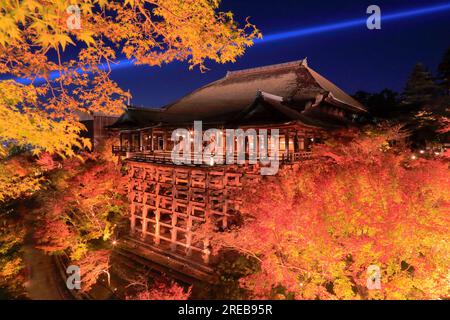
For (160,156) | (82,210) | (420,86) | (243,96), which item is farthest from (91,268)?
(420,86)

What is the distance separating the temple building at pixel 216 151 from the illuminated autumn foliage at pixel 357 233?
3.88 metres

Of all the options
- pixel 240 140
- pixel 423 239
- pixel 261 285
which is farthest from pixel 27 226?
pixel 423 239

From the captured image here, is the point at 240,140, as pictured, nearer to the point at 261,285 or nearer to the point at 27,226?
the point at 261,285

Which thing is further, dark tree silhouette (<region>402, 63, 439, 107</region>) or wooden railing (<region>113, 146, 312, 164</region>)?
dark tree silhouette (<region>402, 63, 439, 107</region>)

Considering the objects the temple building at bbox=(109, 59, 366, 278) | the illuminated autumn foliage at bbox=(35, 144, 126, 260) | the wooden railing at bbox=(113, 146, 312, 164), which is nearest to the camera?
the wooden railing at bbox=(113, 146, 312, 164)

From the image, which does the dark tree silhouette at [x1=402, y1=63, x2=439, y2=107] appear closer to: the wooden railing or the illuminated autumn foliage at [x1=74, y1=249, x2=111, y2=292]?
the wooden railing

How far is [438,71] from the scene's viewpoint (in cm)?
2677

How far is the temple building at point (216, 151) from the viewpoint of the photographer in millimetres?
14086

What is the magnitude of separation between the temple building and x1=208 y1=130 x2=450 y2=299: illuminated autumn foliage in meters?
3.88

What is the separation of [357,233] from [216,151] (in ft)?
42.7

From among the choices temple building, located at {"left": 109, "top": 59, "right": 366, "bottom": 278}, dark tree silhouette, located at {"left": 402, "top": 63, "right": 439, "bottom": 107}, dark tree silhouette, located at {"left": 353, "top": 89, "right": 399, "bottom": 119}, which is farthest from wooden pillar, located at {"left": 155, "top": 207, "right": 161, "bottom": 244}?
dark tree silhouette, located at {"left": 402, "top": 63, "right": 439, "bottom": 107}

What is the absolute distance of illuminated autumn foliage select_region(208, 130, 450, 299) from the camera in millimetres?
8008

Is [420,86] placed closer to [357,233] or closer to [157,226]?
[357,233]

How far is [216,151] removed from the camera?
Result: 66.7ft
